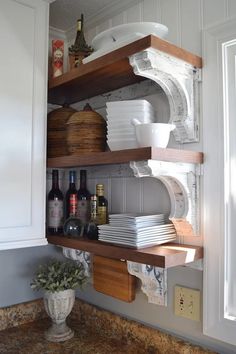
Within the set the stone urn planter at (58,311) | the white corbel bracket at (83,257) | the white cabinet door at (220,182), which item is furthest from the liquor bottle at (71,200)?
the white cabinet door at (220,182)

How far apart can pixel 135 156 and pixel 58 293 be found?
0.72m

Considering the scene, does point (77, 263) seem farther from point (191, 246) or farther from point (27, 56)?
point (27, 56)

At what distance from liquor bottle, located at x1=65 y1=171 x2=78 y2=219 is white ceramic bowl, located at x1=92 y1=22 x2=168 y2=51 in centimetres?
61

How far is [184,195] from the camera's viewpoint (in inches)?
44.0

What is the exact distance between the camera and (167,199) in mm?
1258

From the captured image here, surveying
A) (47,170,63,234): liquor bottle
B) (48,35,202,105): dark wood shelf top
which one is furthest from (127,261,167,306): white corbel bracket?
(48,35,202,105): dark wood shelf top

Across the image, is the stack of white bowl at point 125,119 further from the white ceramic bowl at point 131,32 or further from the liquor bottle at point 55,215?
the liquor bottle at point 55,215

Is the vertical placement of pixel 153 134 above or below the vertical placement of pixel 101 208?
above

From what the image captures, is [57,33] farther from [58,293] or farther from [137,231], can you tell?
[58,293]

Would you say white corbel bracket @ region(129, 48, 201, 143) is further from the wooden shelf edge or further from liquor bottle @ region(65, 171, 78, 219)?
liquor bottle @ region(65, 171, 78, 219)

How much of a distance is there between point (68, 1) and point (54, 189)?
82 cm

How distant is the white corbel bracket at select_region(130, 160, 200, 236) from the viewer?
1.09 meters

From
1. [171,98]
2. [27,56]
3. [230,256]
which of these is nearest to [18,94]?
[27,56]

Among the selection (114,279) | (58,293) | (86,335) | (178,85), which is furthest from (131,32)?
(86,335)
